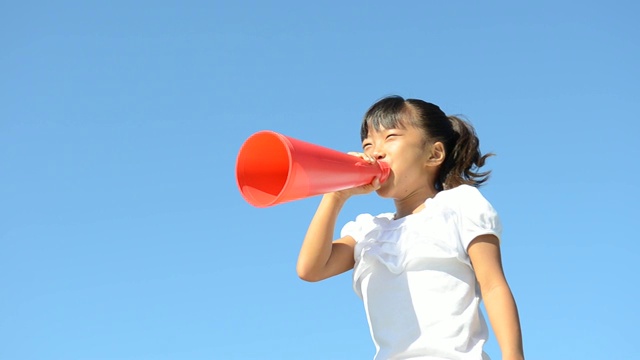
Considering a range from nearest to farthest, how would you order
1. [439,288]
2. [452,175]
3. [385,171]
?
1. [439,288]
2. [385,171]
3. [452,175]

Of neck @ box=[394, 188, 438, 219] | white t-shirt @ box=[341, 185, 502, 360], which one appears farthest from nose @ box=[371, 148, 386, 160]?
white t-shirt @ box=[341, 185, 502, 360]

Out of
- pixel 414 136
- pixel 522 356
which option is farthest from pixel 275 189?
pixel 522 356

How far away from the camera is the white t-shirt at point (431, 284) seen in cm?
325

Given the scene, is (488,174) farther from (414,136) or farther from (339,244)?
(339,244)

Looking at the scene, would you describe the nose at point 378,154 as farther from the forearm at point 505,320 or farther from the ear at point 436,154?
the forearm at point 505,320

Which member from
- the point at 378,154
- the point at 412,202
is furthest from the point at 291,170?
Result: the point at 412,202

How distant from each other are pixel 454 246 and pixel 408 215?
390 millimetres

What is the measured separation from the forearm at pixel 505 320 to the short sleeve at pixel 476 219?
8.9 inches

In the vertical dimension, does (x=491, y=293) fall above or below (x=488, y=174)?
below

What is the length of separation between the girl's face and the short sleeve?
325mm

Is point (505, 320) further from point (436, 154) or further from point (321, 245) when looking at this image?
point (436, 154)

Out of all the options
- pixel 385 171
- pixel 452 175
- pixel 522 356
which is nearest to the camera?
pixel 522 356

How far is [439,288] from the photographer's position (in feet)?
10.9

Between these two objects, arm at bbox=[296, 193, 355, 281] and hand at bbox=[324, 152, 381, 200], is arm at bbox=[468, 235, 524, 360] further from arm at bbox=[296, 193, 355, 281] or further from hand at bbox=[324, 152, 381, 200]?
arm at bbox=[296, 193, 355, 281]
